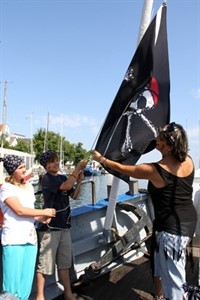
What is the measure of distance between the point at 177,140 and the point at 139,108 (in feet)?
3.43

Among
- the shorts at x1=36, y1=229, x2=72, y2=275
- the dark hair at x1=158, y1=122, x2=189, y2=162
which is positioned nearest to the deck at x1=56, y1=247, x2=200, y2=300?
the shorts at x1=36, y1=229, x2=72, y2=275

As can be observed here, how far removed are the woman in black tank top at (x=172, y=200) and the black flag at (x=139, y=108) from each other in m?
0.81

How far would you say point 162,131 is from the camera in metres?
2.53

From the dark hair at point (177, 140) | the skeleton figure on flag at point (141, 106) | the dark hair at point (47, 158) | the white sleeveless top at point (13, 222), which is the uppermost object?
the skeleton figure on flag at point (141, 106)

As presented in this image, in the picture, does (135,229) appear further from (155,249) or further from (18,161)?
(18,161)

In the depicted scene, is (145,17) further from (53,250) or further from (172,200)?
(53,250)

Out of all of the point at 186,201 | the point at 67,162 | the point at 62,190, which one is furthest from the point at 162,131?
the point at 67,162

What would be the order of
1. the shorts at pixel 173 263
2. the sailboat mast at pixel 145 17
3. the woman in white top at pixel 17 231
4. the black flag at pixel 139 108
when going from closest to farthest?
the shorts at pixel 173 263, the woman in white top at pixel 17 231, the black flag at pixel 139 108, the sailboat mast at pixel 145 17

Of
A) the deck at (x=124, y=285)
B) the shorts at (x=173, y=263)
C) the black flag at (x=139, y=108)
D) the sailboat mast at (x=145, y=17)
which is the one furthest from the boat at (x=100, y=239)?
the sailboat mast at (x=145, y=17)

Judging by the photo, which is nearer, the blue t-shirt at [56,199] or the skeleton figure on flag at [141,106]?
the blue t-shirt at [56,199]

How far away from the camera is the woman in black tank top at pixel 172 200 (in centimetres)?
243

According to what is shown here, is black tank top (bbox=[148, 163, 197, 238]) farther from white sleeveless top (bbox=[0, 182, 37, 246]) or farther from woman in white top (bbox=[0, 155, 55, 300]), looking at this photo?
white sleeveless top (bbox=[0, 182, 37, 246])

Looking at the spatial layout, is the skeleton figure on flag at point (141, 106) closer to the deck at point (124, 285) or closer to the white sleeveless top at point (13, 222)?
the white sleeveless top at point (13, 222)

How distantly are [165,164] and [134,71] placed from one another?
4.64 ft
